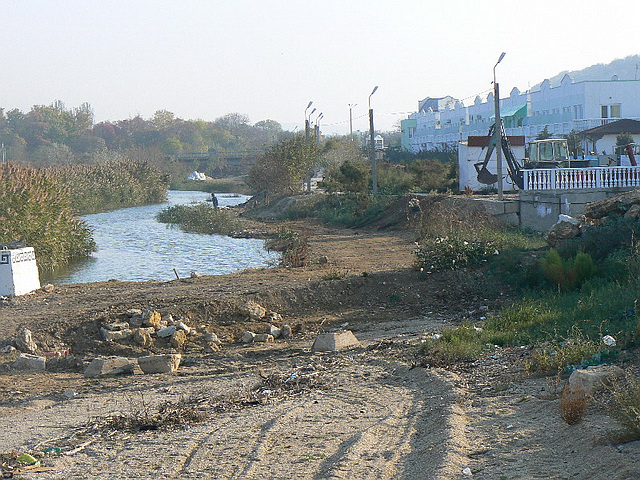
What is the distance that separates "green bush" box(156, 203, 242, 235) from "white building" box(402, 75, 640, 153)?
2489cm

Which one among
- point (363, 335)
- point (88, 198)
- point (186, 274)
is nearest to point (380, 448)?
point (363, 335)

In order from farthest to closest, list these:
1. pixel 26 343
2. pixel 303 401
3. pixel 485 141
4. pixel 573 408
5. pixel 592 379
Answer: pixel 485 141
pixel 26 343
pixel 303 401
pixel 592 379
pixel 573 408

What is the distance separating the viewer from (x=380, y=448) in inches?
244

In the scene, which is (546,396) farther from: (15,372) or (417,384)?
(15,372)

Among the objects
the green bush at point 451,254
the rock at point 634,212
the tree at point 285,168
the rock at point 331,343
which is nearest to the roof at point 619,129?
the tree at point 285,168

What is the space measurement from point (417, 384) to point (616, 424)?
275 cm

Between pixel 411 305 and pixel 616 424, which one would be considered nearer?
pixel 616 424

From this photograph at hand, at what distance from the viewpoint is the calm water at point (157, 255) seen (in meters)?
22.9

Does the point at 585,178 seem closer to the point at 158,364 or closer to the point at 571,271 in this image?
the point at 571,271

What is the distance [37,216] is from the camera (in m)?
24.7

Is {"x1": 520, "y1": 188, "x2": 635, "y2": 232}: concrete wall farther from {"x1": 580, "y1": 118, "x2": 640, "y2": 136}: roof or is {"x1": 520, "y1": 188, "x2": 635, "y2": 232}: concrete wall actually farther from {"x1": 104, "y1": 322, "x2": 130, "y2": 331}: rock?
{"x1": 580, "y1": 118, "x2": 640, "y2": 136}: roof

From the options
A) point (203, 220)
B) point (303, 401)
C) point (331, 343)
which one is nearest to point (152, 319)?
point (331, 343)

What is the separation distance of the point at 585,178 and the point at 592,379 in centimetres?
2052

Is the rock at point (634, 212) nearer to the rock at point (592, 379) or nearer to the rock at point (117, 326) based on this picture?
the rock at point (592, 379)
